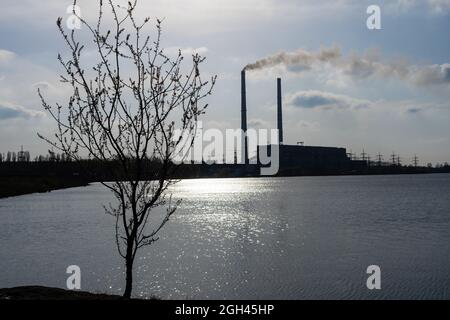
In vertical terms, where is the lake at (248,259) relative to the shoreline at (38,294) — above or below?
below

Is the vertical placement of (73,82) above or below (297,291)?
above

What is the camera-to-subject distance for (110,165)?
12.8 m

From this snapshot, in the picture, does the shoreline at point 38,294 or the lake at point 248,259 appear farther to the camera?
the lake at point 248,259

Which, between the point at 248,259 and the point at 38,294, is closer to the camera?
the point at 38,294

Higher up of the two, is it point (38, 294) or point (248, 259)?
point (38, 294)

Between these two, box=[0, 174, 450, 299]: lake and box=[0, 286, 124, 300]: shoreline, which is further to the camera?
box=[0, 174, 450, 299]: lake

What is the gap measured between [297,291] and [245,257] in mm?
9150

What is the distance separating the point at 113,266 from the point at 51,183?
137 metres

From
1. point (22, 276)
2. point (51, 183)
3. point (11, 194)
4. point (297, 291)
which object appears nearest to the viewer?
point (297, 291)

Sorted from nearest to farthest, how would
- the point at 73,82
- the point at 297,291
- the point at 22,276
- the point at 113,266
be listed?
the point at 73,82
the point at 297,291
the point at 22,276
the point at 113,266
